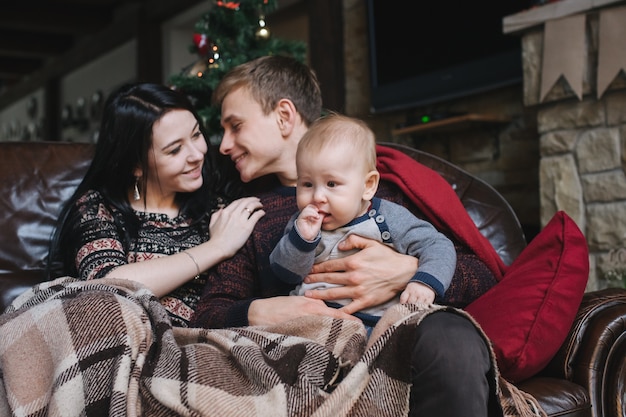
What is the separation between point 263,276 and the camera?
1689mm

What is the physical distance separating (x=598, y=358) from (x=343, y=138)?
0.73 meters

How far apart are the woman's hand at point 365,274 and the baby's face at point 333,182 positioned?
89 mm

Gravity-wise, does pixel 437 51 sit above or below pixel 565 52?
above

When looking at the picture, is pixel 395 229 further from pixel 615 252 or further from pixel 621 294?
pixel 615 252

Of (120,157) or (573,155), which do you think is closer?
(120,157)

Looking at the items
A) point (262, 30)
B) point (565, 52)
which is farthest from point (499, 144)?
point (262, 30)

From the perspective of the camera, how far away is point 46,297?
1354mm

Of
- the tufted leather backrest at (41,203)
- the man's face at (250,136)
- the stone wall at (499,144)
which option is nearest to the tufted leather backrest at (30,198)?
the tufted leather backrest at (41,203)

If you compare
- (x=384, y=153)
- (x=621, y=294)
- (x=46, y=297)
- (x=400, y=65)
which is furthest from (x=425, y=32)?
(x=46, y=297)

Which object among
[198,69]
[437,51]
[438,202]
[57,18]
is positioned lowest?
[438,202]

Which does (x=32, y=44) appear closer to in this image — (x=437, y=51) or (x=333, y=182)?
(x=437, y=51)

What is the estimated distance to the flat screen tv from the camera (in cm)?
339

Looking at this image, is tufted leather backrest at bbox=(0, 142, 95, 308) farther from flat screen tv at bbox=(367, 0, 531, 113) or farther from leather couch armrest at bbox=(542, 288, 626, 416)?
flat screen tv at bbox=(367, 0, 531, 113)

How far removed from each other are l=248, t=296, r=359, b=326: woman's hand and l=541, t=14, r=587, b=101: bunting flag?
5.87 feet
